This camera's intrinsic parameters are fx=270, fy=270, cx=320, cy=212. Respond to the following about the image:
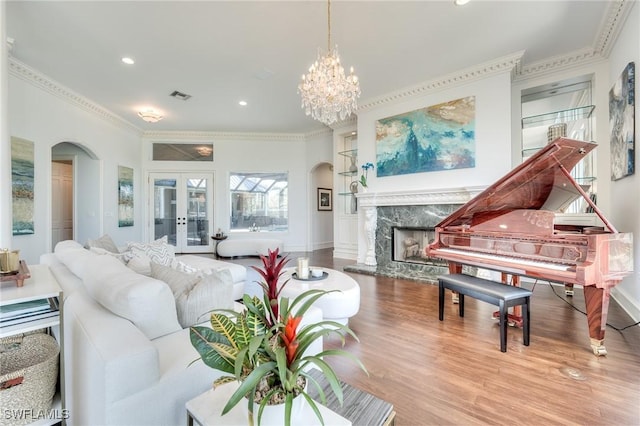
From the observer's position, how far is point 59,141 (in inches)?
191

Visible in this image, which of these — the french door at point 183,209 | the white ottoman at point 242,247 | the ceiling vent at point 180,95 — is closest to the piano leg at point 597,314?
the white ottoman at point 242,247

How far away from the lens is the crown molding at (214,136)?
293 inches

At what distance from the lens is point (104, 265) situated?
1540 mm

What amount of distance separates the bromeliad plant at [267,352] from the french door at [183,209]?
24.6ft

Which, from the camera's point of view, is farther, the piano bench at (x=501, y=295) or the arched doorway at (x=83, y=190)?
the arched doorway at (x=83, y=190)

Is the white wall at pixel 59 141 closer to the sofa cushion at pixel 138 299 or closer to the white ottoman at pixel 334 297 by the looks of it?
the sofa cushion at pixel 138 299

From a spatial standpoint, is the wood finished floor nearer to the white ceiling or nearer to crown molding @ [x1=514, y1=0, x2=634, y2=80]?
crown molding @ [x1=514, y1=0, x2=634, y2=80]

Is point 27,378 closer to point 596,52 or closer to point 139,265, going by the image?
point 139,265

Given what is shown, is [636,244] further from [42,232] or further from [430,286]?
[42,232]

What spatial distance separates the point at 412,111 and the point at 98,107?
250 inches

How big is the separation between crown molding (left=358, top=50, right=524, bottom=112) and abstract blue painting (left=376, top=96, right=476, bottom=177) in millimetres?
307

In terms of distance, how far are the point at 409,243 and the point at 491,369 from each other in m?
3.39

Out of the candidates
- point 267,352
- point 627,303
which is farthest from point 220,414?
point 627,303

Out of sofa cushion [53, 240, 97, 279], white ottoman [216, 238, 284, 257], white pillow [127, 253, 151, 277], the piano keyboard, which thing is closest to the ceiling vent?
white ottoman [216, 238, 284, 257]
